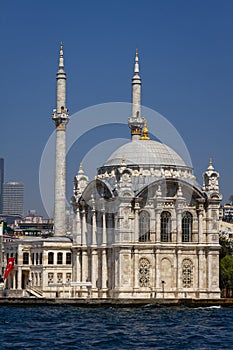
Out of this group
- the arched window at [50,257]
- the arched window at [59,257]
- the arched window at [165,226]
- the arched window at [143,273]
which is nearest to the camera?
the arched window at [143,273]

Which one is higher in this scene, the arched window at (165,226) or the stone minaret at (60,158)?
the stone minaret at (60,158)

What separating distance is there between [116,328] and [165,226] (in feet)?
93.7

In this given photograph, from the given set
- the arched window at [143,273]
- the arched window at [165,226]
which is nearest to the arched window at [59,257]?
the arched window at [143,273]

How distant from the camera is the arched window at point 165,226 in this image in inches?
3750

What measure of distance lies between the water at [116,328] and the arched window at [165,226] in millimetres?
7678

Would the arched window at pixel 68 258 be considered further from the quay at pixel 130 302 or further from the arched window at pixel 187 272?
the arched window at pixel 187 272

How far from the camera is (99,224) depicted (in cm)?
9931

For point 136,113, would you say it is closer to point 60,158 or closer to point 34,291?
point 60,158

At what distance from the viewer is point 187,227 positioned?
9656 centimetres

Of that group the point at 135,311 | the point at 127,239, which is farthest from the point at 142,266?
the point at 135,311

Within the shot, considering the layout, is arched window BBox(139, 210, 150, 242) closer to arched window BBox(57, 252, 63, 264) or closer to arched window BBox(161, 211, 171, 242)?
arched window BBox(161, 211, 171, 242)

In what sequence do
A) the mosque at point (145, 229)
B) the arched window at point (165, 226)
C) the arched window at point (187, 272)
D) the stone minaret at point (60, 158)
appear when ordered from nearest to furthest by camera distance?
the mosque at point (145, 229) → the arched window at point (165, 226) → the arched window at point (187, 272) → the stone minaret at point (60, 158)

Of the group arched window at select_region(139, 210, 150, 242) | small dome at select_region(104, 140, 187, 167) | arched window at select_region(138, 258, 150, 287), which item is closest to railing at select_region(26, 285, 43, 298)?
small dome at select_region(104, 140, 187, 167)

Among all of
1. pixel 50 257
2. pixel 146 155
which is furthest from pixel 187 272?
pixel 50 257
